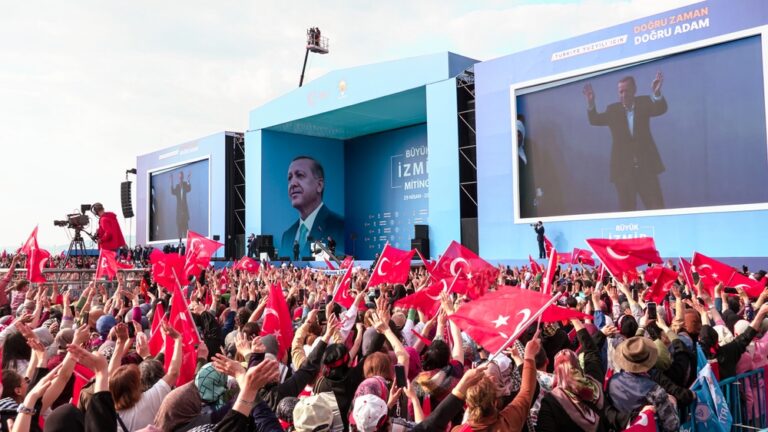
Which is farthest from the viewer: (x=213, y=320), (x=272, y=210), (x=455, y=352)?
(x=272, y=210)

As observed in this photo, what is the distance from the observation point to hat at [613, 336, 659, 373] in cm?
359

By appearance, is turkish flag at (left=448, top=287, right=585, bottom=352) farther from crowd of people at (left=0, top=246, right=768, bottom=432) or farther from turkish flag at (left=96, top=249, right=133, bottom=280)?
turkish flag at (left=96, top=249, right=133, bottom=280)

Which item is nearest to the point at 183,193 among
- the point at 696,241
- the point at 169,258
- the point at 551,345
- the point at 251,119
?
the point at 251,119

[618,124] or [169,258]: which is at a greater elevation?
[618,124]

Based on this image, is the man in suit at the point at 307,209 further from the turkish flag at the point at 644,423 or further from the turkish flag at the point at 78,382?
the turkish flag at the point at 644,423

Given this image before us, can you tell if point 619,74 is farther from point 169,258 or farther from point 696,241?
point 169,258

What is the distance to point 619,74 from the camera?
19344 millimetres

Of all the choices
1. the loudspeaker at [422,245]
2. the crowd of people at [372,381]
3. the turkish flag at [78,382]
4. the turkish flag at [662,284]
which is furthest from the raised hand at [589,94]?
the turkish flag at [78,382]

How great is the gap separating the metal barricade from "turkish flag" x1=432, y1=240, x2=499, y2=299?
3.10 meters

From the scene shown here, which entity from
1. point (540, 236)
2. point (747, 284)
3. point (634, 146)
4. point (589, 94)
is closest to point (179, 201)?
point (540, 236)

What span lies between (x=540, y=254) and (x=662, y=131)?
5.19 metres

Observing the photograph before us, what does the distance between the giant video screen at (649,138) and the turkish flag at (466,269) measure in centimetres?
1148

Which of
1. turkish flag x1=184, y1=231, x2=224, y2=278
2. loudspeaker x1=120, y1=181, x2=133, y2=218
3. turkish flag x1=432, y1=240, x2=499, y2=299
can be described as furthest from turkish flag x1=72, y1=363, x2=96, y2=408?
loudspeaker x1=120, y1=181, x2=133, y2=218

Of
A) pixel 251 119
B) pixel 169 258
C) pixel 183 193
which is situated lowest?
pixel 169 258
